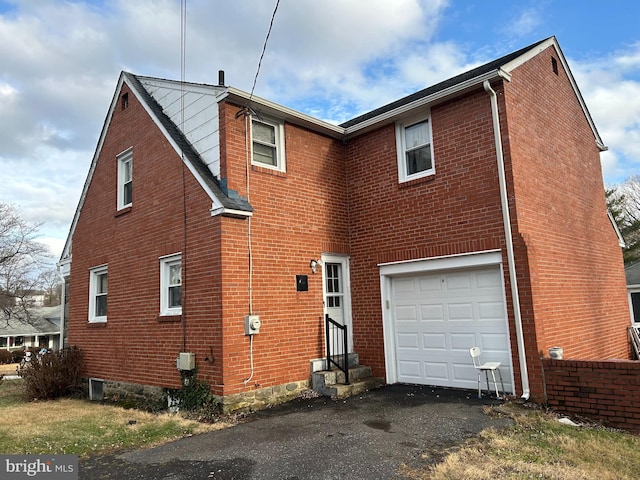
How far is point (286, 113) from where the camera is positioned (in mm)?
9367

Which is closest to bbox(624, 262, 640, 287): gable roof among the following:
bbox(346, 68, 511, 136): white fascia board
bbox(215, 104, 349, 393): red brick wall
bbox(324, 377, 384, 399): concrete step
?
bbox(346, 68, 511, 136): white fascia board

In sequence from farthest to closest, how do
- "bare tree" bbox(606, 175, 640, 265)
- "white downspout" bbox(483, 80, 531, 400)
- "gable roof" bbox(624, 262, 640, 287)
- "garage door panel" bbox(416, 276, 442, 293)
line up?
"bare tree" bbox(606, 175, 640, 265), "gable roof" bbox(624, 262, 640, 287), "garage door panel" bbox(416, 276, 442, 293), "white downspout" bbox(483, 80, 531, 400)

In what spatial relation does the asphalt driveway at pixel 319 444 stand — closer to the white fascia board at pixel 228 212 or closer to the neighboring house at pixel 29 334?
the white fascia board at pixel 228 212

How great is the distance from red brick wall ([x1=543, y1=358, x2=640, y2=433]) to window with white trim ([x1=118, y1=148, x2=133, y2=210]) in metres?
9.46

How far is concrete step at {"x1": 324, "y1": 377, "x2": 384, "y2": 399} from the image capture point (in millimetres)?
8375

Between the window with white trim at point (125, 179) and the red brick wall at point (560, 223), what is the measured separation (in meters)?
8.40

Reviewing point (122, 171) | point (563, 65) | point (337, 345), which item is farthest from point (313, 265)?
point (563, 65)

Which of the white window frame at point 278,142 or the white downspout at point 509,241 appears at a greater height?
the white window frame at point 278,142

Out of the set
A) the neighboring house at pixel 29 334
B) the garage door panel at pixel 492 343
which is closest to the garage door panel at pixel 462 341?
the garage door panel at pixel 492 343

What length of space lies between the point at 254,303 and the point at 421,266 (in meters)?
3.30

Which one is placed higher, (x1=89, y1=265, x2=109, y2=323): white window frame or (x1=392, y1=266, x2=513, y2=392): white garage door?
(x1=89, y1=265, x2=109, y2=323): white window frame

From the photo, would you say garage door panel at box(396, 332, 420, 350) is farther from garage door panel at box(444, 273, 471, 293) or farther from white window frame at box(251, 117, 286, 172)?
white window frame at box(251, 117, 286, 172)

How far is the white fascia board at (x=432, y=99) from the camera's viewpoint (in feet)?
26.9

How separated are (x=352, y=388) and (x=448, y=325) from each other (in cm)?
216
